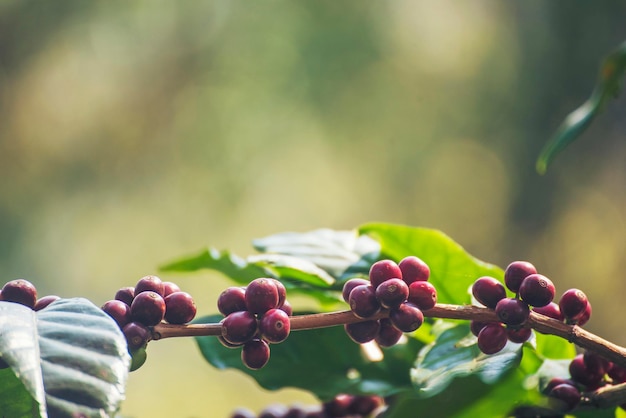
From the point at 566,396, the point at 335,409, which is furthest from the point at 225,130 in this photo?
the point at 566,396

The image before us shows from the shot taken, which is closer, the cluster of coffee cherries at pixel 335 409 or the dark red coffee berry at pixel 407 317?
the dark red coffee berry at pixel 407 317

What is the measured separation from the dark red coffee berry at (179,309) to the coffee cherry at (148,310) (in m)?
0.01

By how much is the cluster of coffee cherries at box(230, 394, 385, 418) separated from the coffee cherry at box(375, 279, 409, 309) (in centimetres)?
28

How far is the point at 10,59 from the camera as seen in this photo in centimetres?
403

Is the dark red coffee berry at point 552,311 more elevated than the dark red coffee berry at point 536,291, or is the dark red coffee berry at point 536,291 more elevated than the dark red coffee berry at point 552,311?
the dark red coffee berry at point 536,291

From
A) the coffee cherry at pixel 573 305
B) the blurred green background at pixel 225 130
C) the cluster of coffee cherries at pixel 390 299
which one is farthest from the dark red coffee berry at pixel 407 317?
the blurred green background at pixel 225 130

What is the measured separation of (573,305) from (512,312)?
6 cm

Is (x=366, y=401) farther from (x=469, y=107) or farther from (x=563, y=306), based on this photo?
(x=469, y=107)

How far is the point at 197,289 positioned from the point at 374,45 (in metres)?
1.84

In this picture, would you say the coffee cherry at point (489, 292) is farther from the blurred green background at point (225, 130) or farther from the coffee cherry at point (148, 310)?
the blurred green background at point (225, 130)

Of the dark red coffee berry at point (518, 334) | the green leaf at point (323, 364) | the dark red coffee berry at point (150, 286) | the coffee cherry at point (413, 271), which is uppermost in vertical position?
the coffee cherry at point (413, 271)

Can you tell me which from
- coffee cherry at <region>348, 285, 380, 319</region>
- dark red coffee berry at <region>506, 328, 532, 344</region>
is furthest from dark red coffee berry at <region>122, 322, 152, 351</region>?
dark red coffee berry at <region>506, 328, 532, 344</region>

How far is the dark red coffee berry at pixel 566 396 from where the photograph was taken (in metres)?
0.50

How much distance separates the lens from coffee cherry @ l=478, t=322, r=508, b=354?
1.46 feet
